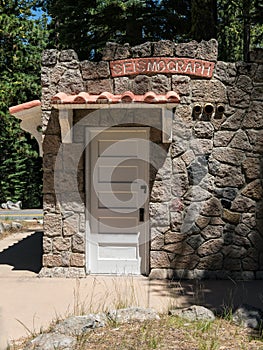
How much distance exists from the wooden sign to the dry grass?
369cm

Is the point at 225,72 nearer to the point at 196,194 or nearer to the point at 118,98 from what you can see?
Result: the point at 118,98

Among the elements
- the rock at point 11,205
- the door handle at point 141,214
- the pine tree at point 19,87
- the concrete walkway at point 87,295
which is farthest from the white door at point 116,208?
the pine tree at point 19,87

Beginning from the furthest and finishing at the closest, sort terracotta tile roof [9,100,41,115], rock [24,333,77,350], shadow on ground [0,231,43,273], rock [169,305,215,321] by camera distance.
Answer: shadow on ground [0,231,43,273] → terracotta tile roof [9,100,41,115] → rock [169,305,215,321] → rock [24,333,77,350]

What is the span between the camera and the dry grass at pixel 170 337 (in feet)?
11.9

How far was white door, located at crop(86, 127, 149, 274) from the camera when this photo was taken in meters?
6.70

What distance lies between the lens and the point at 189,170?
657 centimetres

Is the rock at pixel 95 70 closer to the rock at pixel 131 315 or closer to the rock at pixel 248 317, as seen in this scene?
the rock at pixel 131 315

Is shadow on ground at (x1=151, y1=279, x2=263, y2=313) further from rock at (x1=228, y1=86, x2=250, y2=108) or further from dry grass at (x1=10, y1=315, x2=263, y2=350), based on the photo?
rock at (x1=228, y1=86, x2=250, y2=108)

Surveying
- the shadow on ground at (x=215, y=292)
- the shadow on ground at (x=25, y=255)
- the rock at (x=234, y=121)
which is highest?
the rock at (x=234, y=121)

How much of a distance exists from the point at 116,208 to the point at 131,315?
8.56 feet

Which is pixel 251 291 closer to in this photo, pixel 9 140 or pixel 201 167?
pixel 201 167

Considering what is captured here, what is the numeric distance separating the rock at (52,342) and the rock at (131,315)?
1.94 feet

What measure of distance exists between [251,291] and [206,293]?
631mm

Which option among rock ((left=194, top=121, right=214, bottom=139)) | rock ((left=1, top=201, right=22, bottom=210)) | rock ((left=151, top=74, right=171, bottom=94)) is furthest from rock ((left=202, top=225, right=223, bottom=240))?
rock ((left=1, top=201, right=22, bottom=210))
